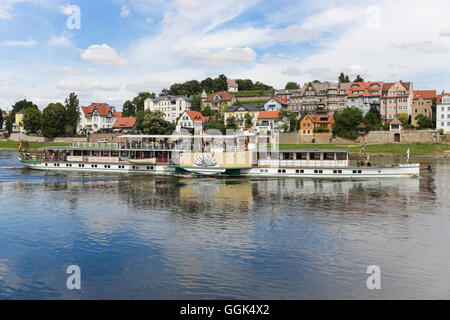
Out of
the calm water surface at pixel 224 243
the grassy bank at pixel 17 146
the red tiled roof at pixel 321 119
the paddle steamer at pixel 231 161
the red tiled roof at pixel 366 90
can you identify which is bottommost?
the calm water surface at pixel 224 243

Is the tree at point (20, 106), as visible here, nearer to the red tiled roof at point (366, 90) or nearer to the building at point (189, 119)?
the building at point (189, 119)

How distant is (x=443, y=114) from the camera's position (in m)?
116

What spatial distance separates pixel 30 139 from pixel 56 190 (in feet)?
373

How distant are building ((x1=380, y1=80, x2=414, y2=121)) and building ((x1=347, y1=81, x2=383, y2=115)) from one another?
3060 millimetres

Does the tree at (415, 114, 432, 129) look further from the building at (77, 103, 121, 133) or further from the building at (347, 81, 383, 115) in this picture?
the building at (77, 103, 121, 133)

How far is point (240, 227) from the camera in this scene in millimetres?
27656

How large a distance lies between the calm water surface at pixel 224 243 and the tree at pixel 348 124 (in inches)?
2951

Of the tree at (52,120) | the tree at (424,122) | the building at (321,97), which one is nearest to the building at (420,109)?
the tree at (424,122)

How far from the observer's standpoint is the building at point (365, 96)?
136 meters

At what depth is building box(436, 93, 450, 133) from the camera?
376 feet

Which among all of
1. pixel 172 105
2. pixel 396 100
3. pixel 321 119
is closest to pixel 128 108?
pixel 172 105

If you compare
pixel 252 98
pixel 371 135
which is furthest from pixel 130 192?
pixel 252 98
